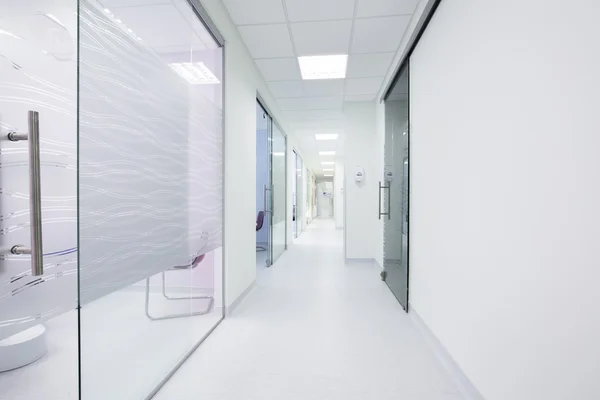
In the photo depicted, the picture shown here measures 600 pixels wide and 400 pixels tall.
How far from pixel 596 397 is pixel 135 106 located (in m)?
2.40

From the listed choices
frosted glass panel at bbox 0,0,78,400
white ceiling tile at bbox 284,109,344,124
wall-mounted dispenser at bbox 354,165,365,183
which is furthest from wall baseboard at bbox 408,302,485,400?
white ceiling tile at bbox 284,109,344,124

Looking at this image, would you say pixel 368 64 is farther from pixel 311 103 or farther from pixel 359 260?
pixel 359 260

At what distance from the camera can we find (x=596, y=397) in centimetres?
104

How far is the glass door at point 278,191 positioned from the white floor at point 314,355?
2264 millimetres

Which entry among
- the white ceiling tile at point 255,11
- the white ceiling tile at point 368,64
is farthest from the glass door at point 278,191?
the white ceiling tile at point 255,11

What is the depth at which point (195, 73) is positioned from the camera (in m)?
2.67

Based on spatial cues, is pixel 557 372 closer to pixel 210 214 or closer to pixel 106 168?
pixel 106 168

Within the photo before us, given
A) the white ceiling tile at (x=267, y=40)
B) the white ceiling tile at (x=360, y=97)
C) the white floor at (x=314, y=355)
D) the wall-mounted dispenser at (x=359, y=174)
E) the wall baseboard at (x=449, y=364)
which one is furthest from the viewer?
the wall-mounted dispenser at (x=359, y=174)

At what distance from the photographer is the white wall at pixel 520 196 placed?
42.8 inches

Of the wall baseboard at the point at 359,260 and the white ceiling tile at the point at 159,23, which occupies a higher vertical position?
the white ceiling tile at the point at 159,23

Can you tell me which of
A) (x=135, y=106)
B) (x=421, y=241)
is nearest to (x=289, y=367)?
(x=421, y=241)

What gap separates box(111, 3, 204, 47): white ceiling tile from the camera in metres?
2.61

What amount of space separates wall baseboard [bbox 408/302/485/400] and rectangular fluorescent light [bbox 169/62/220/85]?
288 cm

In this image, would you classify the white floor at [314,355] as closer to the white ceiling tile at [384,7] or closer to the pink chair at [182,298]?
the pink chair at [182,298]
